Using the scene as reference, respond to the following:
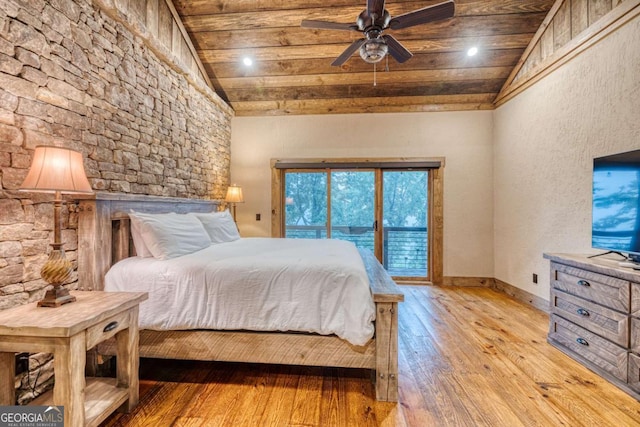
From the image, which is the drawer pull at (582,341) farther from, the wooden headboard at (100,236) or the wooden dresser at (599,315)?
the wooden headboard at (100,236)

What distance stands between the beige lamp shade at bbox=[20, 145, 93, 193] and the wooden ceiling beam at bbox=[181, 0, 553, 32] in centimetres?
268

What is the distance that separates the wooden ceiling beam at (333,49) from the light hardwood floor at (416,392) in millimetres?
3419

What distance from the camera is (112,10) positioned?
85.9 inches

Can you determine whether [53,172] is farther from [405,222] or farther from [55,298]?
[405,222]

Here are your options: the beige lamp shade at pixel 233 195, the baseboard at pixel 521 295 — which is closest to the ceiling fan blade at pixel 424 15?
the beige lamp shade at pixel 233 195

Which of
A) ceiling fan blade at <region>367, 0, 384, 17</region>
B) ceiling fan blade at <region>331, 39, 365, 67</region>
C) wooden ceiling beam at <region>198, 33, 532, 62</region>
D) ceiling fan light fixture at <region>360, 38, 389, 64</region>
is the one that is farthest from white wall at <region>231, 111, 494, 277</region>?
ceiling fan blade at <region>367, 0, 384, 17</region>

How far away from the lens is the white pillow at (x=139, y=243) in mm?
2133

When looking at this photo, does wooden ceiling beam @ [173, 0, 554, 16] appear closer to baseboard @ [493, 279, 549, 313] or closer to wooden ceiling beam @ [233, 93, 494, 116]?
wooden ceiling beam @ [233, 93, 494, 116]

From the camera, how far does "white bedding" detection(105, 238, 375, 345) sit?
1744 millimetres

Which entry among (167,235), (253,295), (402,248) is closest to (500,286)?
(402,248)

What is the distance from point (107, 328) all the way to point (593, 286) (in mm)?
3213

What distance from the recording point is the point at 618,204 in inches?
81.5

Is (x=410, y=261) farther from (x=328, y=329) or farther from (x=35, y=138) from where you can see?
(x=35, y=138)

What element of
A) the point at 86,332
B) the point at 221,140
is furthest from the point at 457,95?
the point at 86,332
